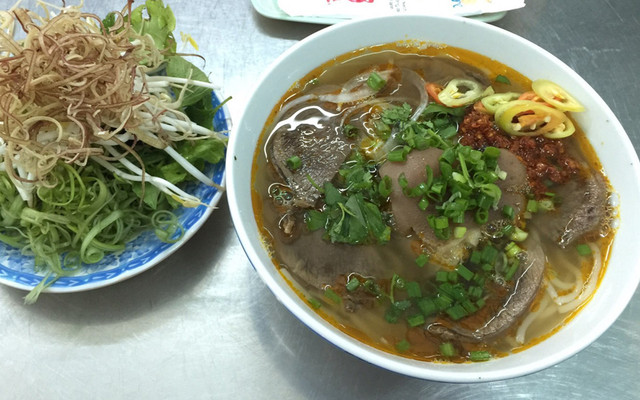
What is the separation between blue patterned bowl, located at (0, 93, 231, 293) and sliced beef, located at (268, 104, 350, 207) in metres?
0.33

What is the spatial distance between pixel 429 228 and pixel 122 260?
116 centimetres

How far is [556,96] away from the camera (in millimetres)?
1626

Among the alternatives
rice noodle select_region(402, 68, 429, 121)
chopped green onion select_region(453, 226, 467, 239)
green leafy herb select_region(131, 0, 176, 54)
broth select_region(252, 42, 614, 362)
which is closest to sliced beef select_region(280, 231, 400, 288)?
broth select_region(252, 42, 614, 362)

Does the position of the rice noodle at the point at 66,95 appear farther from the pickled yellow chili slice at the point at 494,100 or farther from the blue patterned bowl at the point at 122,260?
the pickled yellow chili slice at the point at 494,100

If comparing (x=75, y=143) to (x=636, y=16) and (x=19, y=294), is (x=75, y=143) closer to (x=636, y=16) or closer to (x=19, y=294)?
(x=19, y=294)

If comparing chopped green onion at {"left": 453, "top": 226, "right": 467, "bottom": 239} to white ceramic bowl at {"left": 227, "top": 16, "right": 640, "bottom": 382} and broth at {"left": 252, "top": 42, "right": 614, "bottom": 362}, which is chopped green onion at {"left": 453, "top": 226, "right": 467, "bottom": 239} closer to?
broth at {"left": 252, "top": 42, "right": 614, "bottom": 362}

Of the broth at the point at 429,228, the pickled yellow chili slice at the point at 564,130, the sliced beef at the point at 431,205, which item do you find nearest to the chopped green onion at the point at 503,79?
the broth at the point at 429,228

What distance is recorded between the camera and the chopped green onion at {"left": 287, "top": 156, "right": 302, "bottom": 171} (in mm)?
1636

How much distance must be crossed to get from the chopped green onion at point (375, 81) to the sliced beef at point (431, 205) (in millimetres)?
368

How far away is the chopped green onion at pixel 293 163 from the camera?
5.37ft

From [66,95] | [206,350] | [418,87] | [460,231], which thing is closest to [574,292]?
[460,231]

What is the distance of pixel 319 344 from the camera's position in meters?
1.83

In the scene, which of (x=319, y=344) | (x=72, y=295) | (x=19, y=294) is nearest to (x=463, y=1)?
(x=319, y=344)

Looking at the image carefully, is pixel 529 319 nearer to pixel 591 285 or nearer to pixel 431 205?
pixel 591 285
